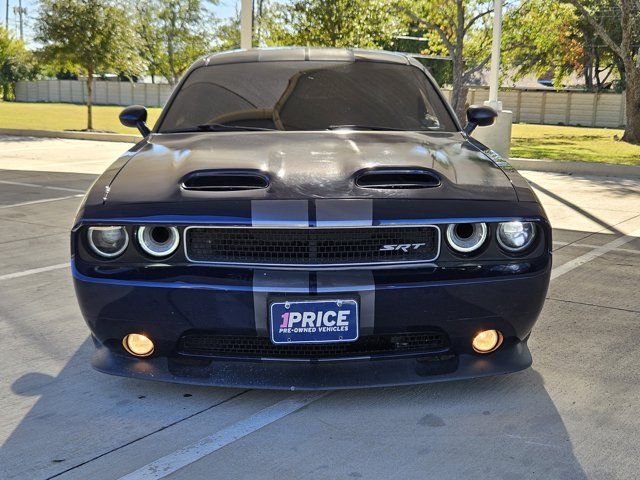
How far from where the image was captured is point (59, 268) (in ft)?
18.5

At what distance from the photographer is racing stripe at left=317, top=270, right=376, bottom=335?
2840 mm

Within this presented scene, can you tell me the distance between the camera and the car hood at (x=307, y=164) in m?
→ 3.00

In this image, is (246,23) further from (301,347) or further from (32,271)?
(301,347)

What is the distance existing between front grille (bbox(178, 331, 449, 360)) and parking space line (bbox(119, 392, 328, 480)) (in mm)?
260

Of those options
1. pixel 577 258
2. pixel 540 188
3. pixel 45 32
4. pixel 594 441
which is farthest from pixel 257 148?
pixel 45 32

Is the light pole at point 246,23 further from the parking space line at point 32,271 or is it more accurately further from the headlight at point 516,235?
the headlight at point 516,235

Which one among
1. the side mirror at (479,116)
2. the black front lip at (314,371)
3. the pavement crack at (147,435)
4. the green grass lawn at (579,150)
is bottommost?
the pavement crack at (147,435)

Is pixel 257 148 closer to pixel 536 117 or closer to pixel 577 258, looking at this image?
pixel 577 258

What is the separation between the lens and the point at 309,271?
114 inches

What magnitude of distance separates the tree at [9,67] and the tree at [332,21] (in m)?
41.7

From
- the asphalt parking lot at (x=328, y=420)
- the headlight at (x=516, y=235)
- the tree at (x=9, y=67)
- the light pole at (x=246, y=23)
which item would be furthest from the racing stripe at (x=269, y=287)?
the tree at (x=9, y=67)

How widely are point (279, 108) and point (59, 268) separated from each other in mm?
2369

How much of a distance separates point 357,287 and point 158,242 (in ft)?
2.65

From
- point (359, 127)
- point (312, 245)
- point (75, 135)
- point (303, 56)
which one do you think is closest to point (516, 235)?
point (312, 245)
